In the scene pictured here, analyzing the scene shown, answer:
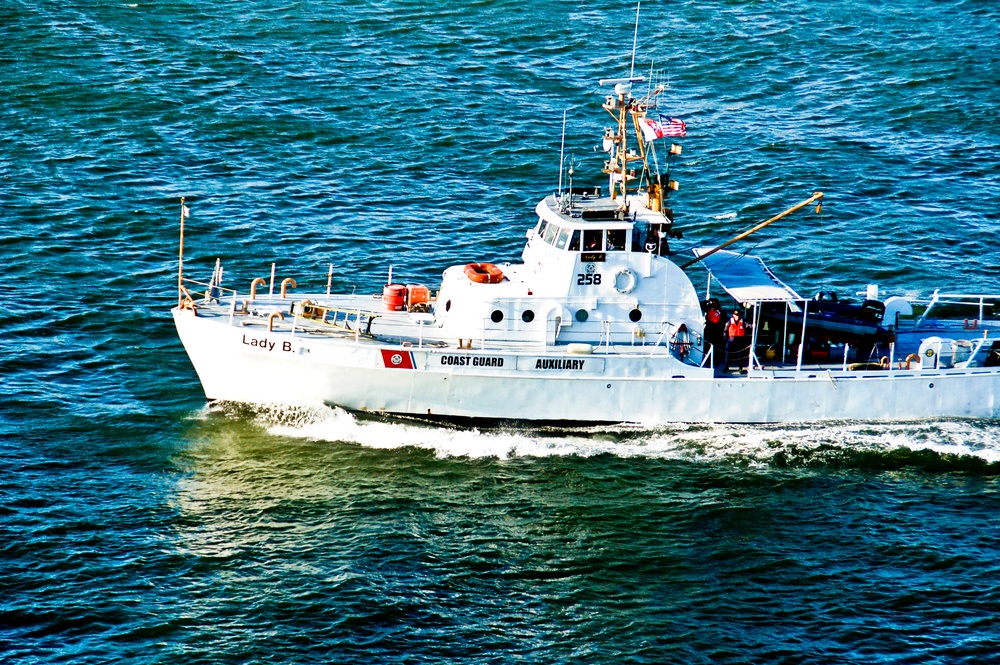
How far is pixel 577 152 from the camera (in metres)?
47.5

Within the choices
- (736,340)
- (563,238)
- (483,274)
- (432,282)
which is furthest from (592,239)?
(432,282)

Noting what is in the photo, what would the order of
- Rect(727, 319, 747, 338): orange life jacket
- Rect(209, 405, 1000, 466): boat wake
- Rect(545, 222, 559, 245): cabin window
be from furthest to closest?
Rect(727, 319, 747, 338): orange life jacket, Rect(545, 222, 559, 245): cabin window, Rect(209, 405, 1000, 466): boat wake

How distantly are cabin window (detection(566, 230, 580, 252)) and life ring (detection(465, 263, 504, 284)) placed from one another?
1.98 m

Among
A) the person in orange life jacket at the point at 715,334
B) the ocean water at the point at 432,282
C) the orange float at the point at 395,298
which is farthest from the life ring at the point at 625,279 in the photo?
the orange float at the point at 395,298

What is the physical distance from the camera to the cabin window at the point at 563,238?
102 ft

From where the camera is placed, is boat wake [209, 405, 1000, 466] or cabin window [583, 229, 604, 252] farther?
cabin window [583, 229, 604, 252]

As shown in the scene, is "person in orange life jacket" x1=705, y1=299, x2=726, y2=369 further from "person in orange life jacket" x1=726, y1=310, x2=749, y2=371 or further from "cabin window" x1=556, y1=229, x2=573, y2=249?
"cabin window" x1=556, y1=229, x2=573, y2=249

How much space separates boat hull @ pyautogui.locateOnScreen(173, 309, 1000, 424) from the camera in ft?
102

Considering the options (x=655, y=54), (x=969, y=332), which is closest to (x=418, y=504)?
(x=969, y=332)

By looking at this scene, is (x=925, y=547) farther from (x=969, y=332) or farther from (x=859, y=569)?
(x=969, y=332)

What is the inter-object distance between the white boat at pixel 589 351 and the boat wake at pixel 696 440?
32 centimetres

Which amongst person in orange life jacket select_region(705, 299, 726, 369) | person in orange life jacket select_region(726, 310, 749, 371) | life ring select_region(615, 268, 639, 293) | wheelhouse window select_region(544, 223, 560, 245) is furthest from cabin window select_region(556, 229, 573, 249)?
person in orange life jacket select_region(726, 310, 749, 371)

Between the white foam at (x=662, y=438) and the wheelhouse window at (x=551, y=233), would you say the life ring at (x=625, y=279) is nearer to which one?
the wheelhouse window at (x=551, y=233)

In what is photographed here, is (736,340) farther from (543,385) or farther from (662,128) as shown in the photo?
(662,128)
